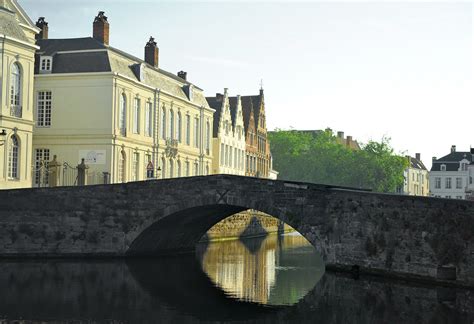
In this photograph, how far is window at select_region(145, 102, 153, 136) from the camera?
45.8 meters

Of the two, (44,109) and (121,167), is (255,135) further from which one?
(44,109)

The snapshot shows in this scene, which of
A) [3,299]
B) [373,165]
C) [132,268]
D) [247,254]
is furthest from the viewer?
[373,165]

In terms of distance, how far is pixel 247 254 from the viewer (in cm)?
3859

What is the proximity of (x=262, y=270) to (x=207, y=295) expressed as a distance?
728 centimetres

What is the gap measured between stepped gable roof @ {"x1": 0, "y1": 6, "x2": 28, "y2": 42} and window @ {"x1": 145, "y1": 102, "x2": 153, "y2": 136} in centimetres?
1080

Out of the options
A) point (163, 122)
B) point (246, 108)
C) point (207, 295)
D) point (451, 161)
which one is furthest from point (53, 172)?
point (451, 161)

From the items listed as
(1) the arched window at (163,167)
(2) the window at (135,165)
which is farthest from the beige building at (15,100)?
(1) the arched window at (163,167)

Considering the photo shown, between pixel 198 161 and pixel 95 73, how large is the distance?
632 inches

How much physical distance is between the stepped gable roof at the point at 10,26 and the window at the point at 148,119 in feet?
35.4

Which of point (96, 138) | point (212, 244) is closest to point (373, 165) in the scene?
point (212, 244)

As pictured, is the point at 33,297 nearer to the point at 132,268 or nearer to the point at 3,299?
the point at 3,299

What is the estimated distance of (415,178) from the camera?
4815 inches

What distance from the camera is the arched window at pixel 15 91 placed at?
1401 inches

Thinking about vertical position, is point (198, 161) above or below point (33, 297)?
above
